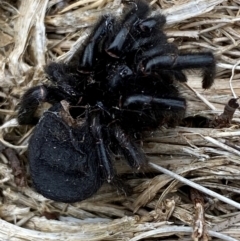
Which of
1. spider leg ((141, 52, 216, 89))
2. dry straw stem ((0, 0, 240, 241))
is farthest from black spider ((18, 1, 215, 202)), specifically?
dry straw stem ((0, 0, 240, 241))

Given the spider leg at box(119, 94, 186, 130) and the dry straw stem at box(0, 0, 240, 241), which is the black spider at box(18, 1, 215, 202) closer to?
the spider leg at box(119, 94, 186, 130)

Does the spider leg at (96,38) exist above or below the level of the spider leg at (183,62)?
above

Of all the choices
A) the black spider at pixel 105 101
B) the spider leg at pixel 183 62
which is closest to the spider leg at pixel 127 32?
the black spider at pixel 105 101

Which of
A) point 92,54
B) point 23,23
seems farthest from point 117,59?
point 23,23

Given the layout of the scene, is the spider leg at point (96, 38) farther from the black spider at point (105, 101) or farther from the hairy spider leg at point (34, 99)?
the hairy spider leg at point (34, 99)

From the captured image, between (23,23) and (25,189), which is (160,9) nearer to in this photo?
(23,23)

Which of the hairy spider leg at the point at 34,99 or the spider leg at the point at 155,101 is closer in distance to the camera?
the spider leg at the point at 155,101
